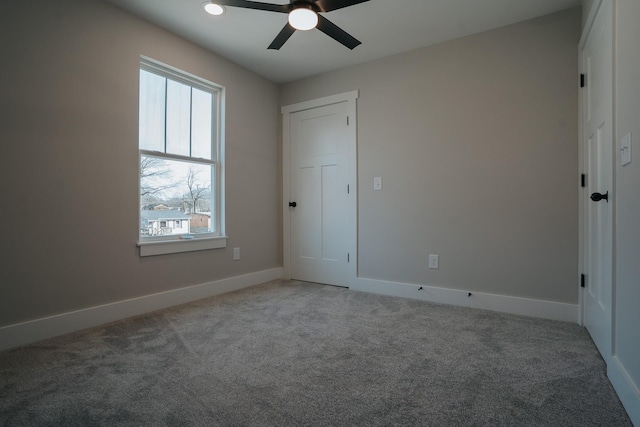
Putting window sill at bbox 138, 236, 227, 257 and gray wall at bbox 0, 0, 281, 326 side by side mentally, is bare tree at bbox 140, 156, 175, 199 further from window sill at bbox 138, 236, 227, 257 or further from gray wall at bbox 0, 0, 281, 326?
→ window sill at bbox 138, 236, 227, 257

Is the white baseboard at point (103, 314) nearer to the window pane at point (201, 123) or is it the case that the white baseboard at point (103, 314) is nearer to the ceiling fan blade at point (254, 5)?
the window pane at point (201, 123)

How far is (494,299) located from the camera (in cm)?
281

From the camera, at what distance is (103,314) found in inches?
97.1

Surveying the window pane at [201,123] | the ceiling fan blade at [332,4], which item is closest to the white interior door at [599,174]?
the ceiling fan blade at [332,4]

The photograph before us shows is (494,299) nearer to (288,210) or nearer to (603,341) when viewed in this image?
(603,341)

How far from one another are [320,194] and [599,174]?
98.6 inches

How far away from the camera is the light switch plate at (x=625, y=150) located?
1408mm

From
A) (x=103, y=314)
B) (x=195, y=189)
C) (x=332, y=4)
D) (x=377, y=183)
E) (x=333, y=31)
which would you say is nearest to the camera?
(x=332, y=4)

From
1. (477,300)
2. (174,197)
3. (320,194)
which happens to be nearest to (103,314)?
(174,197)

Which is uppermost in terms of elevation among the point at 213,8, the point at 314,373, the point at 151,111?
the point at 213,8

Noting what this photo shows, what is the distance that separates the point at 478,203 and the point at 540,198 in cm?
45

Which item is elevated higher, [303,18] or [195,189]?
[303,18]

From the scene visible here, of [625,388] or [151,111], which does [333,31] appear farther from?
[625,388]

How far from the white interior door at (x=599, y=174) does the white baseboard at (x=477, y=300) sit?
7.3 inches
